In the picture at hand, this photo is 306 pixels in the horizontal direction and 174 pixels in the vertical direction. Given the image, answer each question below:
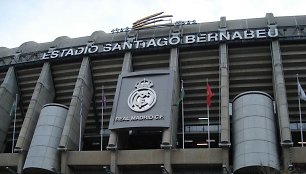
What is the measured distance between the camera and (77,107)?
4888 centimetres

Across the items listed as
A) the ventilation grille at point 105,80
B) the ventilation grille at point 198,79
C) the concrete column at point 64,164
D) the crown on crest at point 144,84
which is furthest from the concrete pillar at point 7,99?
the ventilation grille at point 198,79

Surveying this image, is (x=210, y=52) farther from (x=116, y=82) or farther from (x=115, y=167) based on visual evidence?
(x=115, y=167)

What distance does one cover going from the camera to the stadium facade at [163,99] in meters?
41.8

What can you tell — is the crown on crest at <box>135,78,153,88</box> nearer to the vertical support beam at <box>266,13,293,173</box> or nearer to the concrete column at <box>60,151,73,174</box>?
the concrete column at <box>60,151,73,174</box>

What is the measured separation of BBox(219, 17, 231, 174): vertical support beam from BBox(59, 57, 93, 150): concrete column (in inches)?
616

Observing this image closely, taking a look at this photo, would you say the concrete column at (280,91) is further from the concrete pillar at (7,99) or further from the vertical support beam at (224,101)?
the concrete pillar at (7,99)

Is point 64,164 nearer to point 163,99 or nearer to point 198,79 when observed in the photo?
point 163,99

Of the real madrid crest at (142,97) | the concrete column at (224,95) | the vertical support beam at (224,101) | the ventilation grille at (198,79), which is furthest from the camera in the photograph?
the ventilation grille at (198,79)

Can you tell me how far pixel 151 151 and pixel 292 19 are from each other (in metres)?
23.1

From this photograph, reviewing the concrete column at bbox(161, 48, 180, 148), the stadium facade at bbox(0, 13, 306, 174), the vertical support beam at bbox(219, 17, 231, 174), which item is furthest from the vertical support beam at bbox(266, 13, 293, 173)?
the concrete column at bbox(161, 48, 180, 148)

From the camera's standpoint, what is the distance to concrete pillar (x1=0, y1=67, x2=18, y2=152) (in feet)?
174

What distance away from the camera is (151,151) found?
4278 centimetres

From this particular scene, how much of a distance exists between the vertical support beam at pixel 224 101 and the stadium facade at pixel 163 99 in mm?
104

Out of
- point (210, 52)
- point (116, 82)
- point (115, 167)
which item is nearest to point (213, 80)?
point (210, 52)
